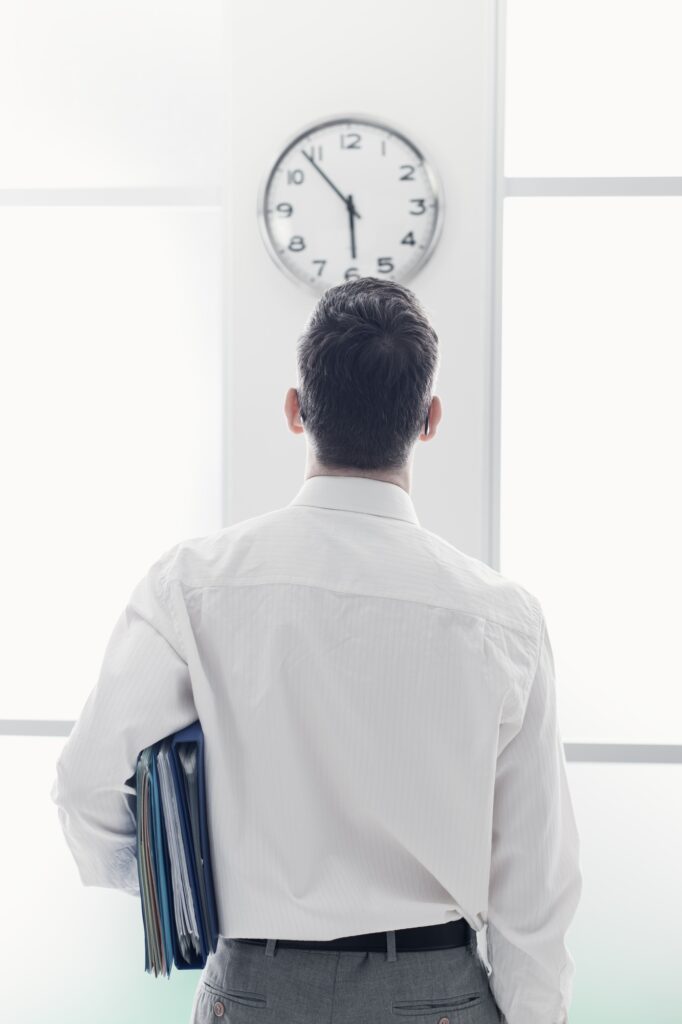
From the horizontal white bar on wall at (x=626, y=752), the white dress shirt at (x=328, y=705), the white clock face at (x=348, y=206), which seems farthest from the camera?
the horizontal white bar on wall at (x=626, y=752)

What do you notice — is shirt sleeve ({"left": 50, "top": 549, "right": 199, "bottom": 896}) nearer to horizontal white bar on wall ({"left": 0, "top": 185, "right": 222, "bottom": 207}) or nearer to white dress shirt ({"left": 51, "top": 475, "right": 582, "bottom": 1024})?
white dress shirt ({"left": 51, "top": 475, "right": 582, "bottom": 1024})

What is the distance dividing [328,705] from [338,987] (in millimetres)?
308

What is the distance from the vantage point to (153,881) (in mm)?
963

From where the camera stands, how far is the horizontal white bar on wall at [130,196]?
1852 millimetres

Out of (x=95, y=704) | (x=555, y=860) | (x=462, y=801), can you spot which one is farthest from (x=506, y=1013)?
(x=95, y=704)

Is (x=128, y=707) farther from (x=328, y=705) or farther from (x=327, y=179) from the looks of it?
(x=327, y=179)

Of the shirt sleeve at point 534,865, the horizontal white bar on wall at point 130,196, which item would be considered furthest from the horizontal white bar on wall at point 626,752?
the horizontal white bar on wall at point 130,196

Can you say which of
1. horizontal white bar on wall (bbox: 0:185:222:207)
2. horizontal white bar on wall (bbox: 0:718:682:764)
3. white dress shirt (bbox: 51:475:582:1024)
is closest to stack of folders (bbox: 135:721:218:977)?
white dress shirt (bbox: 51:475:582:1024)

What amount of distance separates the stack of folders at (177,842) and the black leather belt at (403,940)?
2.8 inches

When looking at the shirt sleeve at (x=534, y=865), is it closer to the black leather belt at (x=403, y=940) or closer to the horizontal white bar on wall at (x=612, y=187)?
the black leather belt at (x=403, y=940)

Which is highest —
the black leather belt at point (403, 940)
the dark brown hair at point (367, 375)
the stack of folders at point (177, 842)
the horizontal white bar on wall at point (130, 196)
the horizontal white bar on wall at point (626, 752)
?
the horizontal white bar on wall at point (130, 196)

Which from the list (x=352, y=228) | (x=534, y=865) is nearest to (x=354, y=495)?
(x=534, y=865)

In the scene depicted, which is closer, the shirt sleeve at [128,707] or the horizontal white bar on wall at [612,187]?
the shirt sleeve at [128,707]

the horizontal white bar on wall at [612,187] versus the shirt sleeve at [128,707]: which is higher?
the horizontal white bar on wall at [612,187]
